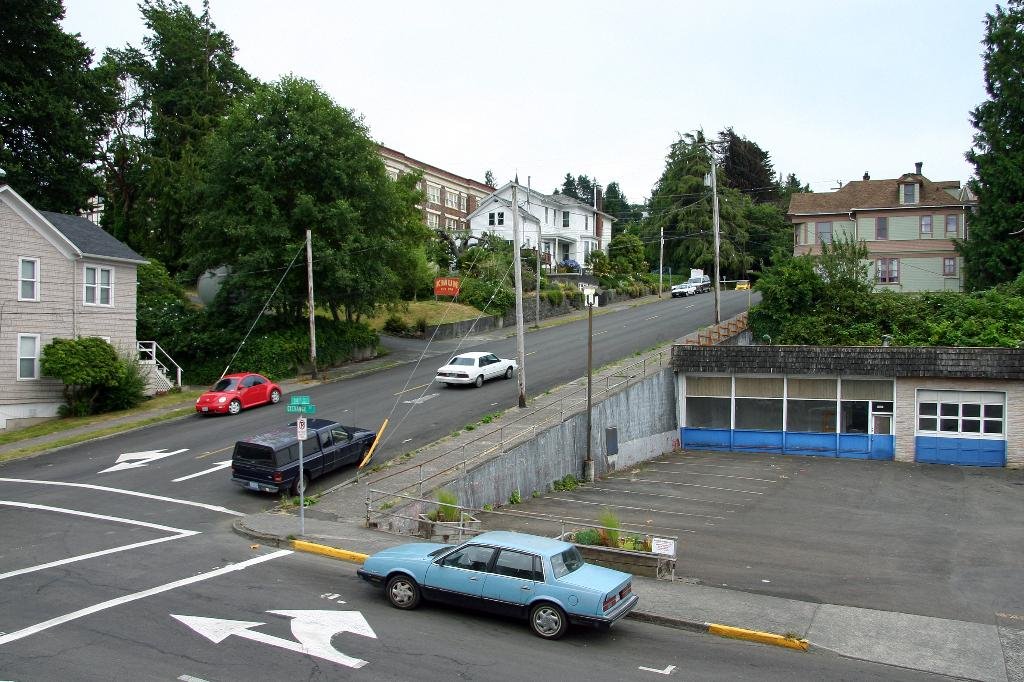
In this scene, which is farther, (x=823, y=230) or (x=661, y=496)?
(x=823, y=230)

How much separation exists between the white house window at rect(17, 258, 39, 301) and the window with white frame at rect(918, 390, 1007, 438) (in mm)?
36204

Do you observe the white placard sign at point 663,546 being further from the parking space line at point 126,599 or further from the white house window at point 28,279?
the white house window at point 28,279

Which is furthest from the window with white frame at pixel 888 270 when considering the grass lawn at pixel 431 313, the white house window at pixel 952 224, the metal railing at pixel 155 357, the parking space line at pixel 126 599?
the parking space line at pixel 126 599

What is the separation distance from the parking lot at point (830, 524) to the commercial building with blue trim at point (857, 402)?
113cm

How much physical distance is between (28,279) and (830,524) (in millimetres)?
31688

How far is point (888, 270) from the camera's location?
5456 centimetres

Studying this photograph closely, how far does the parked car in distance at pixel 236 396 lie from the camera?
31.4 metres

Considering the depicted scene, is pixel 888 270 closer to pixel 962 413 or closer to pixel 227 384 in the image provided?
pixel 962 413

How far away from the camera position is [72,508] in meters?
19.2

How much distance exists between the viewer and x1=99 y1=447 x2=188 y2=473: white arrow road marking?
24047 mm

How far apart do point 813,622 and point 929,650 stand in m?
1.69

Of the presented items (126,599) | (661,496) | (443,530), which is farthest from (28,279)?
(661,496)

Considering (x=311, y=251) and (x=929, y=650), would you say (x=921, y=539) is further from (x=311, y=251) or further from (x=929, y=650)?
(x=311, y=251)

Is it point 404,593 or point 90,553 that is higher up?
point 404,593
